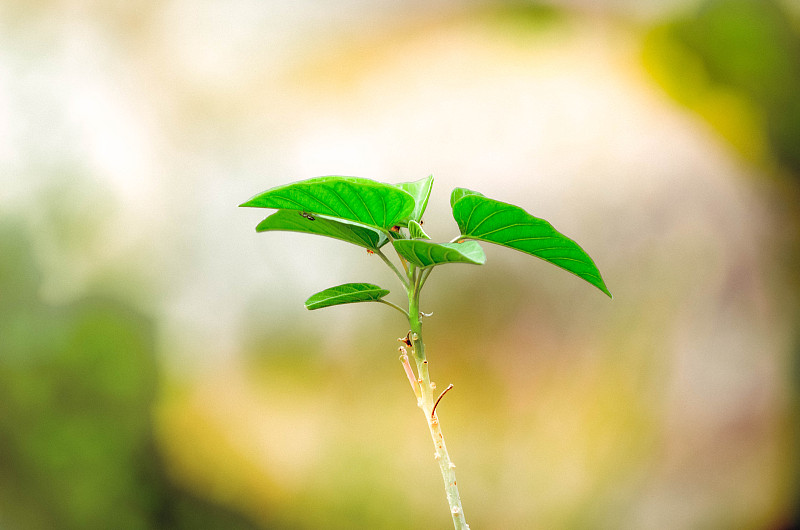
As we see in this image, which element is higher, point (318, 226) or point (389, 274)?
point (389, 274)

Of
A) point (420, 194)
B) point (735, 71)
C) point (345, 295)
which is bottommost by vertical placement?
point (345, 295)

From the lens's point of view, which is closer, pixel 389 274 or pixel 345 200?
pixel 345 200

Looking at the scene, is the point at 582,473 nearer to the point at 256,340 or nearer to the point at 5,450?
the point at 256,340

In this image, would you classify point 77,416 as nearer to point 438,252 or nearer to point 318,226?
point 318,226

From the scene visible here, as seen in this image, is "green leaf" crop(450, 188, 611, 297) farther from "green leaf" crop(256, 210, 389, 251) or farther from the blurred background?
the blurred background

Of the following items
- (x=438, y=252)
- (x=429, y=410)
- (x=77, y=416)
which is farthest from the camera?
(x=77, y=416)

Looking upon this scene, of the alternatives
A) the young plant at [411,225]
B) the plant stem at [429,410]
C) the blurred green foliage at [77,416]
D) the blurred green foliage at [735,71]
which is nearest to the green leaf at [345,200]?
the young plant at [411,225]

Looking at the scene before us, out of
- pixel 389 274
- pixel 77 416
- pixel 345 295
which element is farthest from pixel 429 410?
pixel 77 416

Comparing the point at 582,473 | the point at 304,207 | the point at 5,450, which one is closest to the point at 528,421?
the point at 582,473
